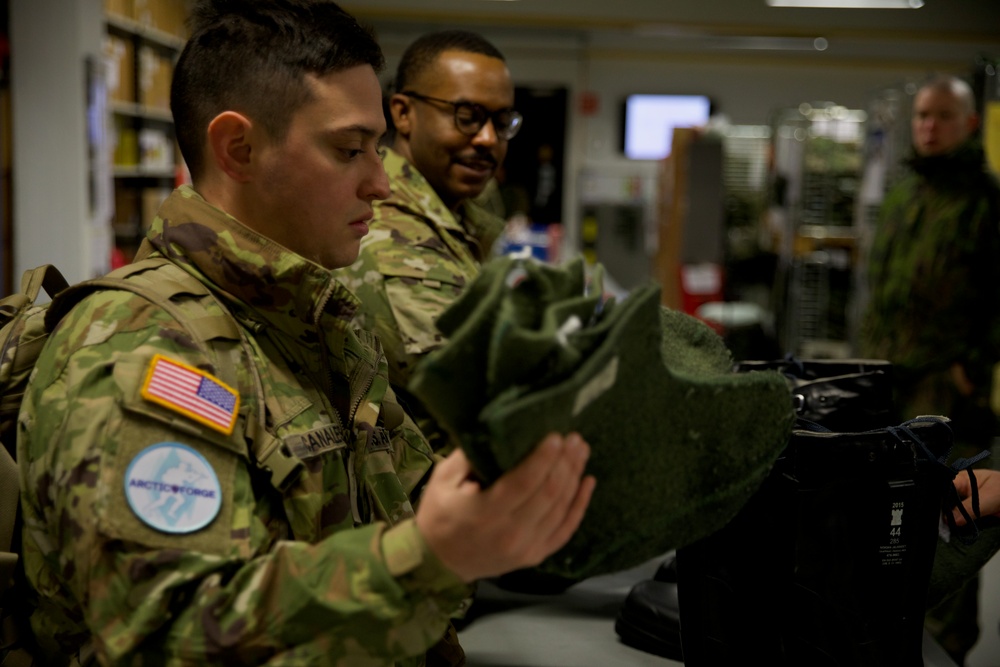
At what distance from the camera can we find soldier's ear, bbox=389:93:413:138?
2.29m

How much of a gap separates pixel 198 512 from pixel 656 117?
1113 cm

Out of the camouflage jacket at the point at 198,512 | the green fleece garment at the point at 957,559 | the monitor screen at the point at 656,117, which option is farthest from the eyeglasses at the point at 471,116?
the monitor screen at the point at 656,117

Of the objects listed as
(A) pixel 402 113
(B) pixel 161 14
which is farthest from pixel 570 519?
(B) pixel 161 14

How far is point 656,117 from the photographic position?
1146 centimetres

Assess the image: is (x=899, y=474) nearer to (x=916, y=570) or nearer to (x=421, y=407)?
(x=916, y=570)

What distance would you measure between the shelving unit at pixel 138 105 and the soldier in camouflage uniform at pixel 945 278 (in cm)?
435

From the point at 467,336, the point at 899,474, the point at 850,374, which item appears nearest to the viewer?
the point at 467,336

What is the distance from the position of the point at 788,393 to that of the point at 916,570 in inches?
16.5

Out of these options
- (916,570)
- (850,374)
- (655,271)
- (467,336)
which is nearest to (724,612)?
(916,570)

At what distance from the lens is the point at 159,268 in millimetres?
1093

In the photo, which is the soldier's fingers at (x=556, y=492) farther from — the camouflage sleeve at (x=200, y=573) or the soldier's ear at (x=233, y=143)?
the soldier's ear at (x=233, y=143)

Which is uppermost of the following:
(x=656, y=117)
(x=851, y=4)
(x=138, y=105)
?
(x=851, y=4)

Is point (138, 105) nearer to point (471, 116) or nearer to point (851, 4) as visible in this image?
point (471, 116)

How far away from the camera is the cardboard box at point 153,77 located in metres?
6.27
